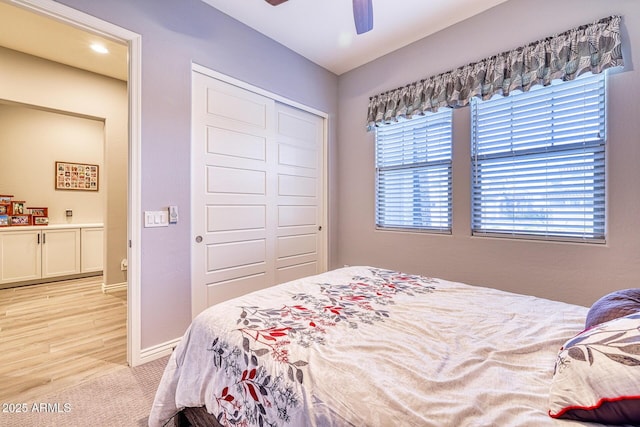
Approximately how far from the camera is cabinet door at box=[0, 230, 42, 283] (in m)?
3.75

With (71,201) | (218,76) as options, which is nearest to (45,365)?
(218,76)

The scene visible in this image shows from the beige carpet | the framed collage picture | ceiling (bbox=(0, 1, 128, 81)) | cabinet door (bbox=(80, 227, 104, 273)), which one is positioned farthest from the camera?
the framed collage picture

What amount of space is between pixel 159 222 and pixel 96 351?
3.93 feet

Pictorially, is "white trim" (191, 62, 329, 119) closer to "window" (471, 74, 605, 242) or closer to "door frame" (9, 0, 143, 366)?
"door frame" (9, 0, 143, 366)

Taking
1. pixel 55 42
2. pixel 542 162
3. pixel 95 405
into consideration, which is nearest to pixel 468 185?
pixel 542 162

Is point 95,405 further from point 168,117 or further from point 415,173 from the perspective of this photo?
point 415,173

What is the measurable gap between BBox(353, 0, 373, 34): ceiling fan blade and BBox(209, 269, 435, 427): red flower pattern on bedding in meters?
1.63

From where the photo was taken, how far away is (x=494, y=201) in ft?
8.28

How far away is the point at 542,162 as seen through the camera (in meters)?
2.30

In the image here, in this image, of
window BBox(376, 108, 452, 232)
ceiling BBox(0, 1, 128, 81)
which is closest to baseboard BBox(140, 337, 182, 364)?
window BBox(376, 108, 452, 232)

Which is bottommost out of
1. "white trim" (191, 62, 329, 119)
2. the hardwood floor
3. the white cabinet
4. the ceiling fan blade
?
the hardwood floor

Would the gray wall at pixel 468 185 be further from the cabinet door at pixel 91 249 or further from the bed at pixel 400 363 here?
the cabinet door at pixel 91 249

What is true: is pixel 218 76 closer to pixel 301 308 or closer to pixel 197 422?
pixel 301 308

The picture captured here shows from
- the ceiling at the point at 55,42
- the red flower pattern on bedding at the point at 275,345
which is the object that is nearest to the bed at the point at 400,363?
the red flower pattern on bedding at the point at 275,345
